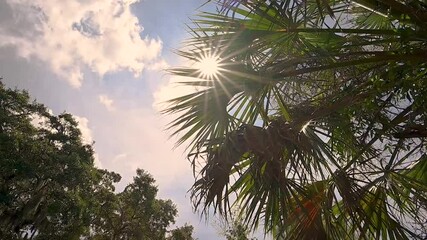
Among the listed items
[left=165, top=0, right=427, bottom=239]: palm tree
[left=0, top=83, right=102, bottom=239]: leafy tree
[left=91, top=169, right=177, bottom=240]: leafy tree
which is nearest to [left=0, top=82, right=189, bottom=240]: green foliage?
[left=0, top=83, right=102, bottom=239]: leafy tree

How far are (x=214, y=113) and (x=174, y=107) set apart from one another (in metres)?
0.41

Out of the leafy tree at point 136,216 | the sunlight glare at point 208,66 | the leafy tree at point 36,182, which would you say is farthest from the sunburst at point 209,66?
the leafy tree at point 136,216

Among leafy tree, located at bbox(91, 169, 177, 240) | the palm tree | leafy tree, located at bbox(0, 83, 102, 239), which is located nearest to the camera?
the palm tree

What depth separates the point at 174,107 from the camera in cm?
361

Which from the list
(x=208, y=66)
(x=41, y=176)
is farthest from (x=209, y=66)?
(x=41, y=176)

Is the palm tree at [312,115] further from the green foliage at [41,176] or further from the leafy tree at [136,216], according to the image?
the leafy tree at [136,216]

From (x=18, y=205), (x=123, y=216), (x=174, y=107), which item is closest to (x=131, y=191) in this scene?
(x=123, y=216)

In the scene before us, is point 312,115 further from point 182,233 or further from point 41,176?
point 182,233

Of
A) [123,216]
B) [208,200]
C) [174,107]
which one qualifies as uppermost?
[123,216]

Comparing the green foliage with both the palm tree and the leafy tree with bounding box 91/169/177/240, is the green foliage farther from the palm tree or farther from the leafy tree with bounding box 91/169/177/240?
the palm tree

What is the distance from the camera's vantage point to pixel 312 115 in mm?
3312

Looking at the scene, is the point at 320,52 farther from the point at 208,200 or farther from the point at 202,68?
the point at 208,200

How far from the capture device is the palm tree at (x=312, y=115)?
2.97 metres

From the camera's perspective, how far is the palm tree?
2.97 m
